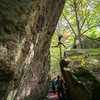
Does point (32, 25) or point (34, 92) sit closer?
point (32, 25)

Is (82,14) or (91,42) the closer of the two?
(91,42)

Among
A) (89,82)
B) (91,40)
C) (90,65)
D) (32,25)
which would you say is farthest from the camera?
(91,40)

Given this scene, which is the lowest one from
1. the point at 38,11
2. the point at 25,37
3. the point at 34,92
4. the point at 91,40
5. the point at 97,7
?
the point at 34,92

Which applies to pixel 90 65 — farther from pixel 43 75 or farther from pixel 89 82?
pixel 43 75

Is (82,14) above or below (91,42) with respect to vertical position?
above

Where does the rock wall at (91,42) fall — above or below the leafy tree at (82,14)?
below

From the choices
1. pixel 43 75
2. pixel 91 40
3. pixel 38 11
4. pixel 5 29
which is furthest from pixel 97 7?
pixel 5 29

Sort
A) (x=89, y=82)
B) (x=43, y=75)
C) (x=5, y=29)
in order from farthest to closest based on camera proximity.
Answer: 1. (x=43, y=75)
2. (x=89, y=82)
3. (x=5, y=29)

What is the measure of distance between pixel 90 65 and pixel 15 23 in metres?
5.49

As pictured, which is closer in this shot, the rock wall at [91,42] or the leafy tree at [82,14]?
the rock wall at [91,42]

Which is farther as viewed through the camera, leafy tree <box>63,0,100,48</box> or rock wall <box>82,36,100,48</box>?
leafy tree <box>63,0,100,48</box>

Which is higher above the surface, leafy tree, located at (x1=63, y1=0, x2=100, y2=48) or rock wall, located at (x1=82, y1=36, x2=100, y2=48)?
leafy tree, located at (x1=63, y1=0, x2=100, y2=48)

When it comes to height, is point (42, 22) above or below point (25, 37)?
above

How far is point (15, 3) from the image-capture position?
5426mm
